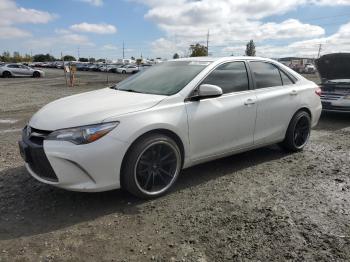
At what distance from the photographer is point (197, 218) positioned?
3723 mm

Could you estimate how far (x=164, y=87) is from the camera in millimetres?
4582

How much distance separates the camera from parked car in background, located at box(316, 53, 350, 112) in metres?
9.35

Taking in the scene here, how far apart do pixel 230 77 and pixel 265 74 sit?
2.60 ft

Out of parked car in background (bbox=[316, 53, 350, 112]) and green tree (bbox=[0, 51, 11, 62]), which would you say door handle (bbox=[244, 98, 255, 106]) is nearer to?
parked car in background (bbox=[316, 53, 350, 112])

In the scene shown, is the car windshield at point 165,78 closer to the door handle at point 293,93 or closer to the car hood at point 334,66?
the door handle at point 293,93

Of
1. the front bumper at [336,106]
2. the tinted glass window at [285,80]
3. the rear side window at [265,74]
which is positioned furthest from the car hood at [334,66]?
the rear side window at [265,74]

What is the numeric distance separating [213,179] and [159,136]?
1150 mm

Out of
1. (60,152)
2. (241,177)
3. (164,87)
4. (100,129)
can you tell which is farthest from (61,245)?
(241,177)

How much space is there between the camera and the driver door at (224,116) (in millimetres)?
4434

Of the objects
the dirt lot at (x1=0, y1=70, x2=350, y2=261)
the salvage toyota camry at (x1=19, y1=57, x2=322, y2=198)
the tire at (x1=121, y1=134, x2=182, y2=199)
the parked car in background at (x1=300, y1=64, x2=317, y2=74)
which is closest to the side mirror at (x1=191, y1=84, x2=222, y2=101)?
the salvage toyota camry at (x1=19, y1=57, x2=322, y2=198)

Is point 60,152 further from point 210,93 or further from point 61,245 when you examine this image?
point 210,93

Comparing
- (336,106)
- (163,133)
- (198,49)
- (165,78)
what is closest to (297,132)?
(165,78)

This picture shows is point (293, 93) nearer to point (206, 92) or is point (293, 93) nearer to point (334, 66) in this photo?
point (206, 92)

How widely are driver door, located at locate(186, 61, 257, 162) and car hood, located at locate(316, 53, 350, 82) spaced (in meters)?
5.69
